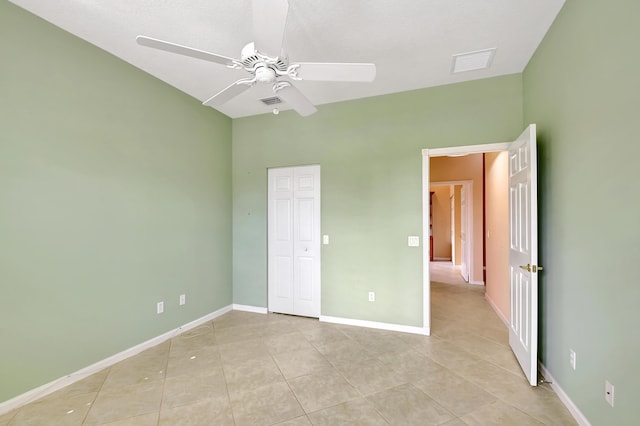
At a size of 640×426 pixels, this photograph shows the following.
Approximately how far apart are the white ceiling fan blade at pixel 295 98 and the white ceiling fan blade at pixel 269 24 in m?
0.37

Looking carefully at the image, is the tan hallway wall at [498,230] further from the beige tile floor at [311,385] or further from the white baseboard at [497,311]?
the beige tile floor at [311,385]

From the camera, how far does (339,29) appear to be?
2.30 metres

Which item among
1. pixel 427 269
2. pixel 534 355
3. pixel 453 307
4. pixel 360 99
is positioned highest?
pixel 360 99

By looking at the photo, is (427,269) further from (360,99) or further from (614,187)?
(360,99)

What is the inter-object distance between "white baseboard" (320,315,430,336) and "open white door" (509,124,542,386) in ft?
3.03

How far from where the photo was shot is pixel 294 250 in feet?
13.2

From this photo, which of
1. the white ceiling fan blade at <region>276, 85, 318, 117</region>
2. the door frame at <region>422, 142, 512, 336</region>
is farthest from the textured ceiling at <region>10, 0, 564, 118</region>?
the door frame at <region>422, 142, 512, 336</region>

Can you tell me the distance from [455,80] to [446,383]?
Answer: 3124 mm

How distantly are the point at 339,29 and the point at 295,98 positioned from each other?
0.70m

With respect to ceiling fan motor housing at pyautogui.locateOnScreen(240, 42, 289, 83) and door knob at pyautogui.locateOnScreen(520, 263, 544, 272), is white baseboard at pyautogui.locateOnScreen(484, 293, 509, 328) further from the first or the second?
ceiling fan motor housing at pyautogui.locateOnScreen(240, 42, 289, 83)

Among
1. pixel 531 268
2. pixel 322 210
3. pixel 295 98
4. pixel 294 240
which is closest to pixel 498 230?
pixel 531 268

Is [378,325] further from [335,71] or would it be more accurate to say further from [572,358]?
[335,71]

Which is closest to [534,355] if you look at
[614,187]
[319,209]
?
[614,187]

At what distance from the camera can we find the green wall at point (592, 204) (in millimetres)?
1409
